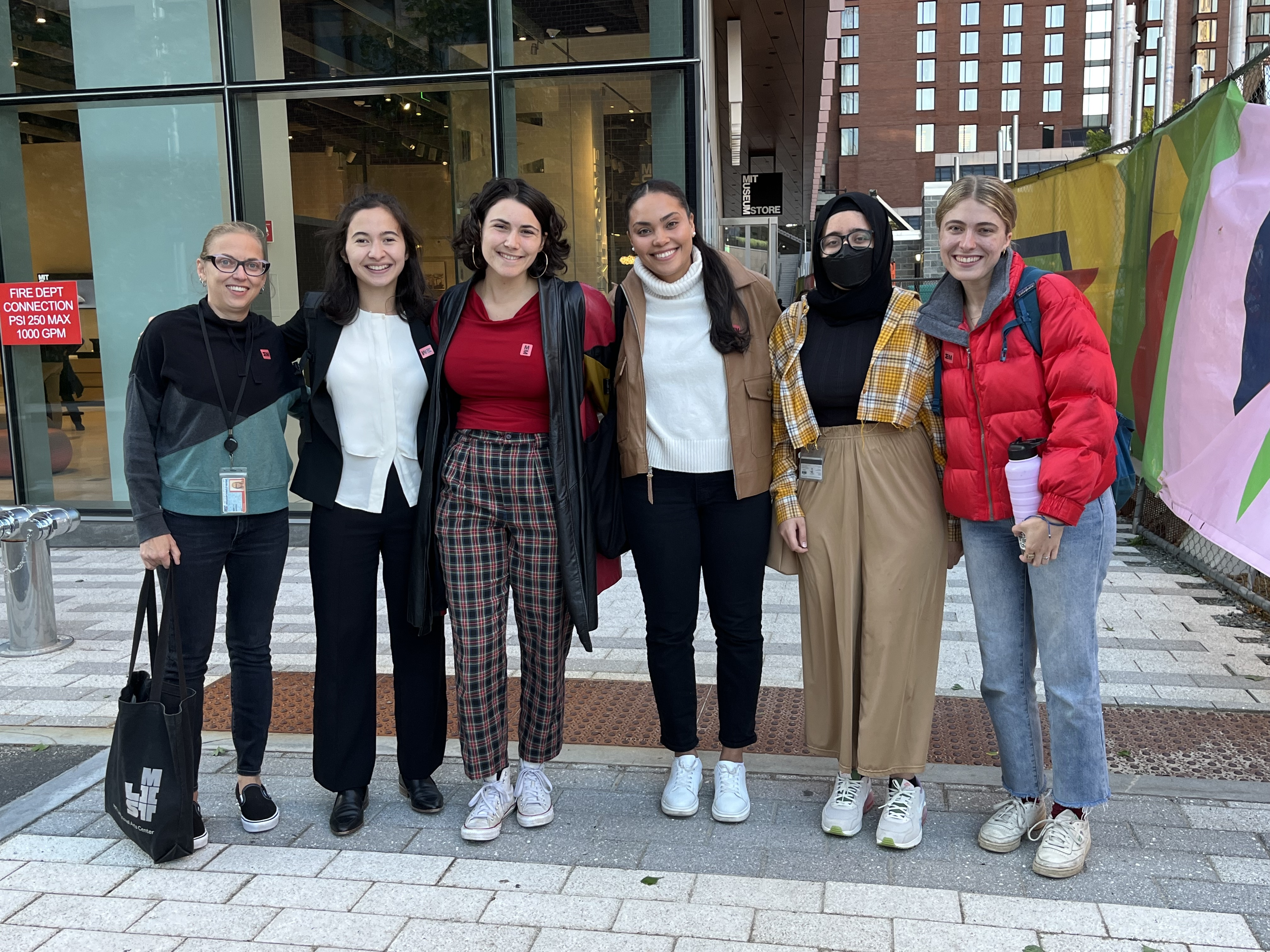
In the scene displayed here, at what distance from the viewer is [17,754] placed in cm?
414

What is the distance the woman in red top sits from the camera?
3.25m

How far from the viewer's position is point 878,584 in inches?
125

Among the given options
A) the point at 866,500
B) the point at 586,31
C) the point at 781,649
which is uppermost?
the point at 586,31

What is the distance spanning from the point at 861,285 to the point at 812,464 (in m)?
0.55

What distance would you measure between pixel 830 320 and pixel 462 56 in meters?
5.83

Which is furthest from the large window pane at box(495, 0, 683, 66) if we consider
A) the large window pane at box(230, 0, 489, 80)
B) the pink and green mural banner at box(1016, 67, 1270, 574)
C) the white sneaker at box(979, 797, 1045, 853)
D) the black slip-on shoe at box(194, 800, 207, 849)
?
the black slip-on shoe at box(194, 800, 207, 849)

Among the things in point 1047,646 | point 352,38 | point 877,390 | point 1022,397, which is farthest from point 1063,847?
point 352,38

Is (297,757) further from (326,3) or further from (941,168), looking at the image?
(941,168)

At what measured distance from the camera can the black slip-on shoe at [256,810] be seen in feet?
11.3

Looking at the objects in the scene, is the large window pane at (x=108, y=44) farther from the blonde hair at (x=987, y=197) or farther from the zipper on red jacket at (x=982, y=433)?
the zipper on red jacket at (x=982, y=433)

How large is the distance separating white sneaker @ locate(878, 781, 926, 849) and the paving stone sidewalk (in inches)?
53.0

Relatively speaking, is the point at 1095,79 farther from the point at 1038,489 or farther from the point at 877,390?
the point at 1038,489

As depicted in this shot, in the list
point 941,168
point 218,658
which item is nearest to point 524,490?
point 218,658

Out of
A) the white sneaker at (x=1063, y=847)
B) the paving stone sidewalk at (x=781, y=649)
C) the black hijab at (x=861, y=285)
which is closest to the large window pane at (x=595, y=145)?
the paving stone sidewalk at (x=781, y=649)
